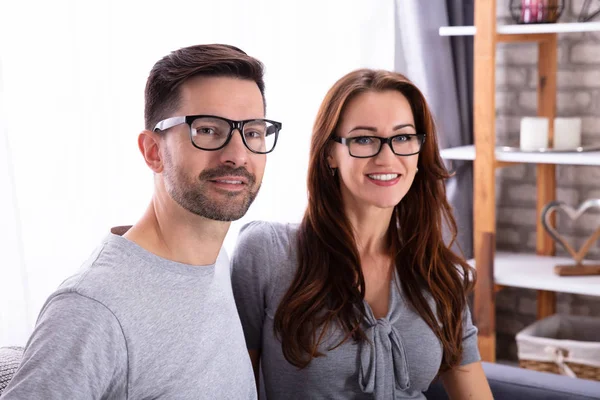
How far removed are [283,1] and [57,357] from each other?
1554mm

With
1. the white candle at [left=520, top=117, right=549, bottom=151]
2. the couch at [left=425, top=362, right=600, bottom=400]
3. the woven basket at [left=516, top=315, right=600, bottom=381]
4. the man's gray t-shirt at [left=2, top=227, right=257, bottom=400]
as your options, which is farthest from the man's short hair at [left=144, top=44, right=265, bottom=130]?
the woven basket at [left=516, top=315, right=600, bottom=381]

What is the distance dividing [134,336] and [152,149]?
311mm

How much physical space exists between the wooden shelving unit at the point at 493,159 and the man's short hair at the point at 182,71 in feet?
4.92

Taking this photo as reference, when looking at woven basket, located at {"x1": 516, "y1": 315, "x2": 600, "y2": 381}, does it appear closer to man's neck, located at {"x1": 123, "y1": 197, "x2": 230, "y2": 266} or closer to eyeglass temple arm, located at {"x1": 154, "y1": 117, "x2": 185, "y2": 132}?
man's neck, located at {"x1": 123, "y1": 197, "x2": 230, "y2": 266}

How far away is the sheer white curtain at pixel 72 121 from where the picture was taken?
152 cm

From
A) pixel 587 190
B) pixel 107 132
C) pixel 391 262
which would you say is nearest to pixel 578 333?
pixel 587 190

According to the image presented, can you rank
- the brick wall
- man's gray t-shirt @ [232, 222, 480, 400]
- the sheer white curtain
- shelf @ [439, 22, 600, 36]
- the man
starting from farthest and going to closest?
the brick wall → shelf @ [439, 22, 600, 36] → man's gray t-shirt @ [232, 222, 480, 400] → the sheer white curtain → the man

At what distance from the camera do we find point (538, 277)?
265cm

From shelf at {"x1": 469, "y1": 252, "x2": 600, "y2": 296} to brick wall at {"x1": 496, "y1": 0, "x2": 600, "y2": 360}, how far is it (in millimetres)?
187

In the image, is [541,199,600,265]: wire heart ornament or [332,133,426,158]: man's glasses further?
[541,199,600,265]: wire heart ornament

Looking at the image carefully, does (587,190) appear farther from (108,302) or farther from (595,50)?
(108,302)

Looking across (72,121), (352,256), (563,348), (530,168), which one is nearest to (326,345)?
(352,256)

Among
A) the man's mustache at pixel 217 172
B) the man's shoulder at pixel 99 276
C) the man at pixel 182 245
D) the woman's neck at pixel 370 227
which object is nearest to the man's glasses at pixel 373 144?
the woman's neck at pixel 370 227

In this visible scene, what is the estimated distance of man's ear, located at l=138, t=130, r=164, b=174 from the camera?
125 cm
